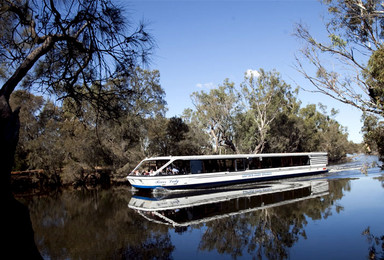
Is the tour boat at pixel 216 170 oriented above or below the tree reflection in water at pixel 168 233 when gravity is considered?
above

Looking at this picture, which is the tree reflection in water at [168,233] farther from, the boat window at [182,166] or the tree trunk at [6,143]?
the boat window at [182,166]

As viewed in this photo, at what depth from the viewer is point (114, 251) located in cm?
843

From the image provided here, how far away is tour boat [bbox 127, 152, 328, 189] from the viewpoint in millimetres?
20344

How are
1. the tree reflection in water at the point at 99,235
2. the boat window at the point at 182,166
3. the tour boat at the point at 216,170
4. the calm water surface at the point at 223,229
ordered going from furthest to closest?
1. the boat window at the point at 182,166
2. the tour boat at the point at 216,170
3. the tree reflection in water at the point at 99,235
4. the calm water surface at the point at 223,229

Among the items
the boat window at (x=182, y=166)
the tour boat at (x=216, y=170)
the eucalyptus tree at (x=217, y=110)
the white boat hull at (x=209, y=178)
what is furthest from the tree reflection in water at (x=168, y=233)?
the eucalyptus tree at (x=217, y=110)

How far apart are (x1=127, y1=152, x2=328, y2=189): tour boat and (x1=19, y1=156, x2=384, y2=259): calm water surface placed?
3463mm

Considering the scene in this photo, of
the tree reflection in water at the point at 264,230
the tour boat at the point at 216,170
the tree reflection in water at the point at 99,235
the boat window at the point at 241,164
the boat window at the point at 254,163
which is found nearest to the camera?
the tree reflection in water at the point at 264,230

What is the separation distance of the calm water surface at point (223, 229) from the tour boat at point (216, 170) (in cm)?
346

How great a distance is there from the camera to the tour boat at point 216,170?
66.7 ft

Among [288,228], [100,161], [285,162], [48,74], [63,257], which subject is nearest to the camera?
[48,74]

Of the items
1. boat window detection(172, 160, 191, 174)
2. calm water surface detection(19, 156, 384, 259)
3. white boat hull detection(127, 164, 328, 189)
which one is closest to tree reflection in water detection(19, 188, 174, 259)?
calm water surface detection(19, 156, 384, 259)

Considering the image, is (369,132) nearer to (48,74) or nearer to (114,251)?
(114,251)

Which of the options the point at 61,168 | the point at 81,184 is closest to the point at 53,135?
the point at 61,168

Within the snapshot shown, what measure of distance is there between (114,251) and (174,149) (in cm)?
2482
